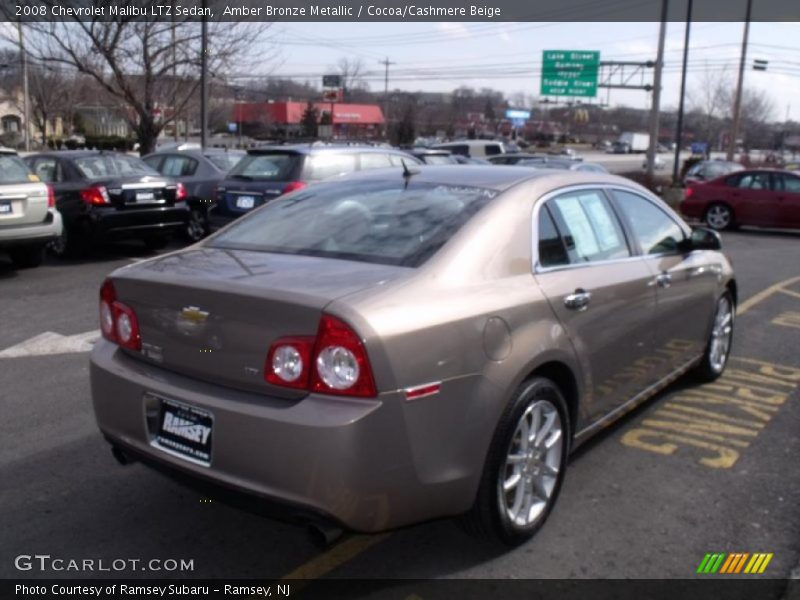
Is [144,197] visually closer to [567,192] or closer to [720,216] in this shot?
[567,192]

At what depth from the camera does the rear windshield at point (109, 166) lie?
10734 millimetres

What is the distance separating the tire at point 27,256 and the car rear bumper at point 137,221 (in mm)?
735

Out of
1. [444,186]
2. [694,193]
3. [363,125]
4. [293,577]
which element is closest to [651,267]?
[444,186]

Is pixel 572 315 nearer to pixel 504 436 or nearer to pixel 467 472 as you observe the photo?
pixel 504 436

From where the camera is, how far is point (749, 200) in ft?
56.3

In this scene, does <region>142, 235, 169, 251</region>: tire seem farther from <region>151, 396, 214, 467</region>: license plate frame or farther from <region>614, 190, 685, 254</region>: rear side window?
<region>151, 396, 214, 467</region>: license plate frame

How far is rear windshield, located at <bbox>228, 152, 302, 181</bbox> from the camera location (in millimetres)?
9914

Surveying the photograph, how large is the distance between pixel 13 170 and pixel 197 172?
3.79m

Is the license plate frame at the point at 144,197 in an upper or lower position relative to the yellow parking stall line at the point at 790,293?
upper

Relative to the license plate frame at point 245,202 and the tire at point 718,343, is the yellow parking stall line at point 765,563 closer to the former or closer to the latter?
the tire at point 718,343

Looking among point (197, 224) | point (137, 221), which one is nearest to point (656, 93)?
point (197, 224)

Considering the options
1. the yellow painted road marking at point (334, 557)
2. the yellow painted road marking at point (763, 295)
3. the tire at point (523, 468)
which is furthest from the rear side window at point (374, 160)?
the yellow painted road marking at point (334, 557)

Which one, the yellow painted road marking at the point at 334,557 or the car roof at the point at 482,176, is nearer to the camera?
the yellow painted road marking at the point at 334,557

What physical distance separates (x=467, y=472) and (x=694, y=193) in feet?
54.8
